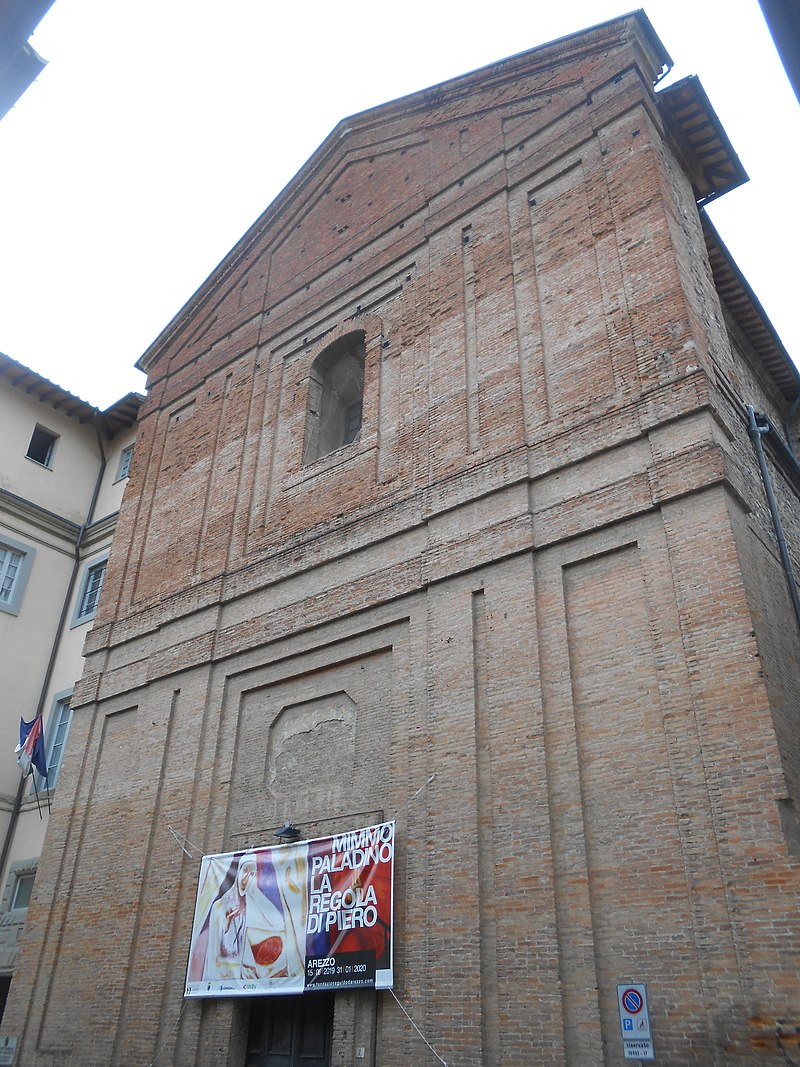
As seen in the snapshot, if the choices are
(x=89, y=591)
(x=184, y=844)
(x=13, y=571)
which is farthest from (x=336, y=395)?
(x=13, y=571)

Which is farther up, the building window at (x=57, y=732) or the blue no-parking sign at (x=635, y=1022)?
the building window at (x=57, y=732)

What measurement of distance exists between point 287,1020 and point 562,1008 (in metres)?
3.65

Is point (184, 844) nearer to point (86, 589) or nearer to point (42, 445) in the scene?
point (86, 589)

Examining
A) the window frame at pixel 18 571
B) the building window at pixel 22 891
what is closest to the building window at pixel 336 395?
the window frame at pixel 18 571

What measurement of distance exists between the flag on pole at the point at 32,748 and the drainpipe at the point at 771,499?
11640 mm

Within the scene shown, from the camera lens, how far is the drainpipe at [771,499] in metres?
9.31

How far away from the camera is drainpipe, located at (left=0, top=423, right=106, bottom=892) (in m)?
15.0

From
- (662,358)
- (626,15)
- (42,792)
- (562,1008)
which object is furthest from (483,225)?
(42,792)

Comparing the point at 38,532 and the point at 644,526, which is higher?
the point at 38,532

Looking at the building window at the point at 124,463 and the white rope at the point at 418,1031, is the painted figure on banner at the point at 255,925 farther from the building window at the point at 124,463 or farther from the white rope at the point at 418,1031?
the building window at the point at 124,463

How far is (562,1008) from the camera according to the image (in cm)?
727

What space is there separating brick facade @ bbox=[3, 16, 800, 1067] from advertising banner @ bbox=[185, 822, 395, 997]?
9.7 inches

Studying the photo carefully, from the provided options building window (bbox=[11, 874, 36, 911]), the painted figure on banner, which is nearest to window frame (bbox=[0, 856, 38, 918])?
building window (bbox=[11, 874, 36, 911])

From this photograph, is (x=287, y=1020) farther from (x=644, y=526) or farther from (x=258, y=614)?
(x=644, y=526)
